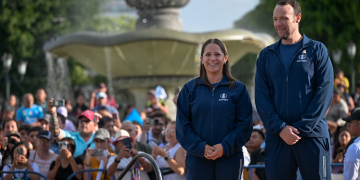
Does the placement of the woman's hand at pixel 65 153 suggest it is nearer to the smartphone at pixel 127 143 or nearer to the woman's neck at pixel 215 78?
the smartphone at pixel 127 143

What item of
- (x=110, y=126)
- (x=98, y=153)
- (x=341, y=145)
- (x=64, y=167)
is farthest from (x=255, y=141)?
(x=64, y=167)

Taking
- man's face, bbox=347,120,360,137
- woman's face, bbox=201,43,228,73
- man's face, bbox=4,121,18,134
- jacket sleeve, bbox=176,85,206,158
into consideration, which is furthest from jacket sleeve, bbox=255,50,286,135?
man's face, bbox=4,121,18,134

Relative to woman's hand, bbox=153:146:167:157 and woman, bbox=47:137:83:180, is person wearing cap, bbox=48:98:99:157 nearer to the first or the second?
woman, bbox=47:137:83:180

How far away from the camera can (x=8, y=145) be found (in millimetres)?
8695

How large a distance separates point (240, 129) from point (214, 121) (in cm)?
24

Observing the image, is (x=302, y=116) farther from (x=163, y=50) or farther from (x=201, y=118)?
(x=163, y=50)

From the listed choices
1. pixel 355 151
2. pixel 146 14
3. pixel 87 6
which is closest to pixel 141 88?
pixel 146 14

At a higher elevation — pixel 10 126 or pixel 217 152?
pixel 10 126

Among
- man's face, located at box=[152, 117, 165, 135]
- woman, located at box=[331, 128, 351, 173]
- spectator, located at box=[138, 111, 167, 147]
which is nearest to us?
woman, located at box=[331, 128, 351, 173]

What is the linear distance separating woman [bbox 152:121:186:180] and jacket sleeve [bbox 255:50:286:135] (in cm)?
236

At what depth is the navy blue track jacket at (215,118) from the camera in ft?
17.4

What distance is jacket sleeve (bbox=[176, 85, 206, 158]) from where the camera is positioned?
5.27 metres

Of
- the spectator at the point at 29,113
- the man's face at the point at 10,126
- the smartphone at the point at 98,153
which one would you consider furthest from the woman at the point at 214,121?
the spectator at the point at 29,113

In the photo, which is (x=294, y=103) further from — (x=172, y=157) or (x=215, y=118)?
(x=172, y=157)
